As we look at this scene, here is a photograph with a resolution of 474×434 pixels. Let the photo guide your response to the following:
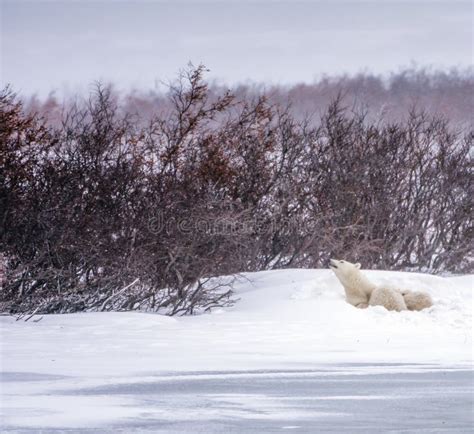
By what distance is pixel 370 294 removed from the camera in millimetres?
14328

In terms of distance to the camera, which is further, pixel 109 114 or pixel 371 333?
pixel 109 114

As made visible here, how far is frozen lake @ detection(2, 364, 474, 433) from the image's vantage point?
7141mm

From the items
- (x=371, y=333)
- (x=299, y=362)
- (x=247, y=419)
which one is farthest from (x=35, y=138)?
(x=247, y=419)

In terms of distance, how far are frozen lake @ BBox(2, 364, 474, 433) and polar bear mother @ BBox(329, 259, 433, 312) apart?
4.09m

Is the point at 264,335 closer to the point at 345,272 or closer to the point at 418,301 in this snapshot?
the point at 345,272

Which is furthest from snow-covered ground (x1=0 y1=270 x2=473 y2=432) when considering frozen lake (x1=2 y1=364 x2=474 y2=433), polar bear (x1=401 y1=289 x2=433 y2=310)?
polar bear (x1=401 y1=289 x2=433 y2=310)

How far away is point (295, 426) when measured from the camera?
711cm

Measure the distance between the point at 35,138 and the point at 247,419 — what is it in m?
9.08

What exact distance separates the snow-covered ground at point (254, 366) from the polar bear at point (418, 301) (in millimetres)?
138

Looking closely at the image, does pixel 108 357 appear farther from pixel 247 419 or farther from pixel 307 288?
pixel 307 288

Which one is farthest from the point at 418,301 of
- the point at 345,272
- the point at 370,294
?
the point at 345,272

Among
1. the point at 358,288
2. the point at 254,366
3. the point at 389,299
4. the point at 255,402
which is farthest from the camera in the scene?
the point at 358,288

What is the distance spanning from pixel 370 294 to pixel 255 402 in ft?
21.4

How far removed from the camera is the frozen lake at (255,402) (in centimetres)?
714
